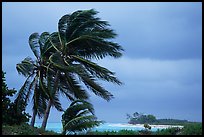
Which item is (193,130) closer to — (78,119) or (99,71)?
(78,119)

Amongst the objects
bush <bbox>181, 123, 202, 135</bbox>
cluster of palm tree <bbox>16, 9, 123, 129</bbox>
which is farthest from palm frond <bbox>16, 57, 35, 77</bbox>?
bush <bbox>181, 123, 202, 135</bbox>

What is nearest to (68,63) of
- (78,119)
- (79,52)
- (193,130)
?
(79,52)

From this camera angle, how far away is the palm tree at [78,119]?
11.2 meters

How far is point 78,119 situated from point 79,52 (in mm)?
5417

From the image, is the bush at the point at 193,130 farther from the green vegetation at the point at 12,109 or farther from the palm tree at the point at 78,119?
the green vegetation at the point at 12,109

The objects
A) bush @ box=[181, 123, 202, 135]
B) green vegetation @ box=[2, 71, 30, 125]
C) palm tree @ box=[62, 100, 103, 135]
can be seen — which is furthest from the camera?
green vegetation @ box=[2, 71, 30, 125]

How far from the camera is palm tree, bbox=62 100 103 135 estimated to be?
11.2 meters

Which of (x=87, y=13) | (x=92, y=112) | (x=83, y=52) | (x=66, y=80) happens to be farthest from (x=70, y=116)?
(x=87, y=13)

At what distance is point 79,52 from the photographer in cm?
1611

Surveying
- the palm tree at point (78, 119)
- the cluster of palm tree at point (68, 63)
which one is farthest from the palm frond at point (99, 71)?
the palm tree at point (78, 119)

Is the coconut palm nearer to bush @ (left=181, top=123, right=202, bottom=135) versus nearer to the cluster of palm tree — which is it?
the cluster of palm tree

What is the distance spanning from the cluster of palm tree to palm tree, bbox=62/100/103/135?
265 centimetres

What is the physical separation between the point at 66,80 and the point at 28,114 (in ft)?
8.08

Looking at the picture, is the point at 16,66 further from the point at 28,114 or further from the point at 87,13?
the point at 87,13
